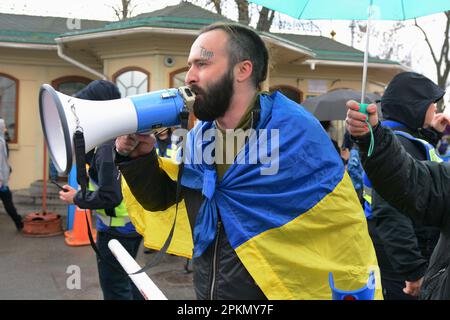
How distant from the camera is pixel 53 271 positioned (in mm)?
5945

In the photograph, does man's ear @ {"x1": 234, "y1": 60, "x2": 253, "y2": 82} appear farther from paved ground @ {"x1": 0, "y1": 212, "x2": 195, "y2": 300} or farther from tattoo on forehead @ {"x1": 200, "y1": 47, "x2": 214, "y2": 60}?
paved ground @ {"x1": 0, "y1": 212, "x2": 195, "y2": 300}

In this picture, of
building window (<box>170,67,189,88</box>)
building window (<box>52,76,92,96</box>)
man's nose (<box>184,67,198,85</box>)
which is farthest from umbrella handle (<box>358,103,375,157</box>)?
building window (<box>52,76,92,96</box>)

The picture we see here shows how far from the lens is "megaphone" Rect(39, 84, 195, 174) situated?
1560mm

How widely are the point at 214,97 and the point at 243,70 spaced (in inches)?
7.8

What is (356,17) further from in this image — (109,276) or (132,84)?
(132,84)

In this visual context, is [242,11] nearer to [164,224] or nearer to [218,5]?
[218,5]

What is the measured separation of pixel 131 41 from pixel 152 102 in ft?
24.6

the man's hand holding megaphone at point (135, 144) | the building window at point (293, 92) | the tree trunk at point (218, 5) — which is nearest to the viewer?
the man's hand holding megaphone at point (135, 144)

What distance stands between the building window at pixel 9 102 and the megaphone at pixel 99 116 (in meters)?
9.82

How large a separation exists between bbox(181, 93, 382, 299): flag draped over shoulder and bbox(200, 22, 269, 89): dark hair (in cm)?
30

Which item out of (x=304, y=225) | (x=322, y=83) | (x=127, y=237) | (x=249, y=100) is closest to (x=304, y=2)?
(x=249, y=100)

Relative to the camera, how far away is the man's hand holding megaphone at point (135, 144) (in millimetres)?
1899

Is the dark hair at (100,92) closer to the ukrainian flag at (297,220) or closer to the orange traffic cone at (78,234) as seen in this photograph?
the ukrainian flag at (297,220)

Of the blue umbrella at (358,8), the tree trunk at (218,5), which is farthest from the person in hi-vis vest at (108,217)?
the tree trunk at (218,5)
